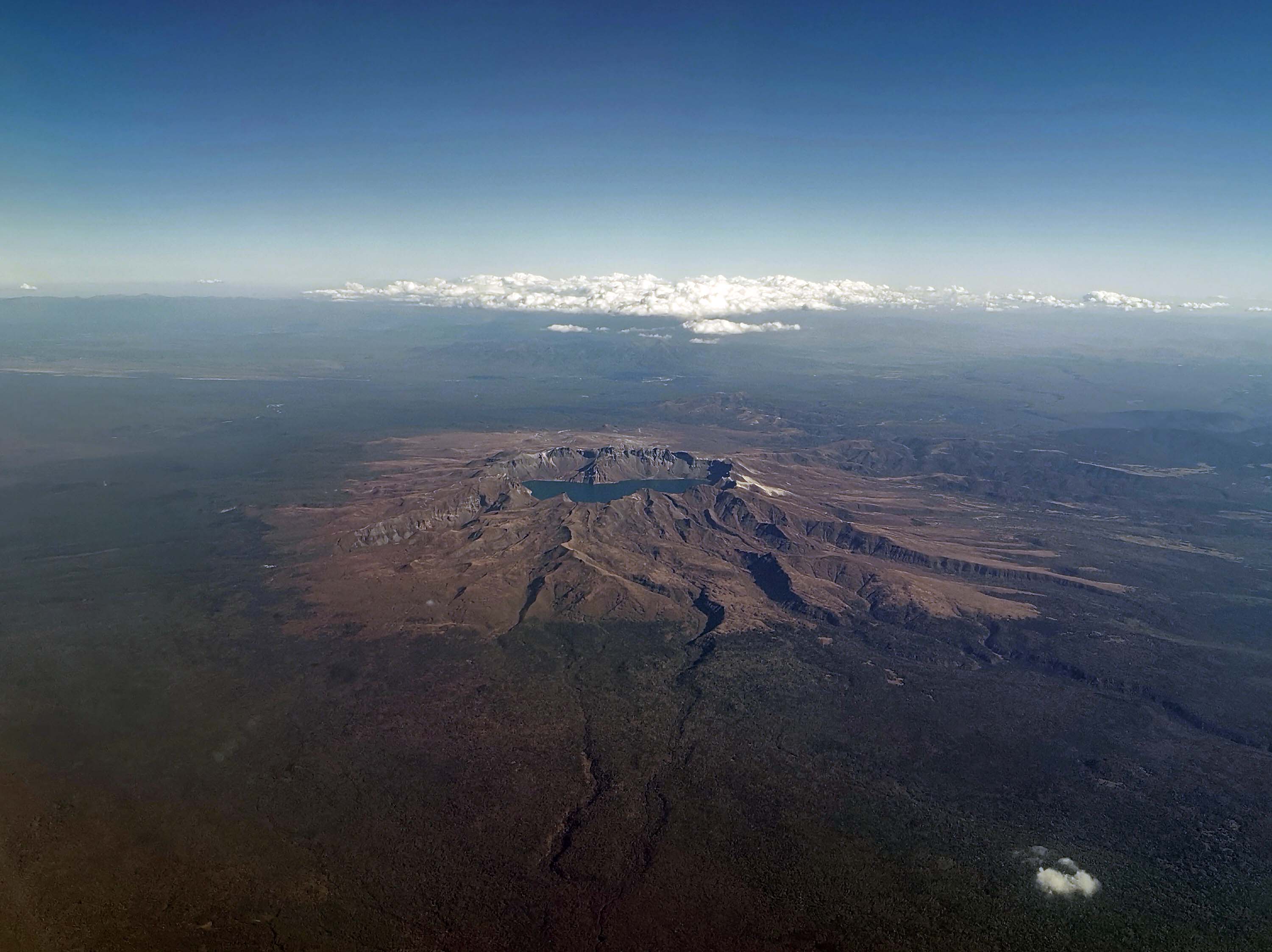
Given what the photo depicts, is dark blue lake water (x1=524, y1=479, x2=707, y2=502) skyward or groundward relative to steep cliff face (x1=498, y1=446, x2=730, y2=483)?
groundward

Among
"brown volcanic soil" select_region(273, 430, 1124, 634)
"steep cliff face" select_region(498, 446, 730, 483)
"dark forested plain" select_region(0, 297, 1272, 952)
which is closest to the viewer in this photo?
"dark forested plain" select_region(0, 297, 1272, 952)

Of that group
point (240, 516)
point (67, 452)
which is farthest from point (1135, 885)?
point (67, 452)

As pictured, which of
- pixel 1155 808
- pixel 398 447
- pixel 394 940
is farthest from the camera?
A: pixel 398 447

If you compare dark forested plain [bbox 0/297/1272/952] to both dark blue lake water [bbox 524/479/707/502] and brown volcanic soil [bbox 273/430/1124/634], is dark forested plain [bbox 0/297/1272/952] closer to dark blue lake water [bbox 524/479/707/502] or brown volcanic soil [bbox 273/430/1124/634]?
brown volcanic soil [bbox 273/430/1124/634]

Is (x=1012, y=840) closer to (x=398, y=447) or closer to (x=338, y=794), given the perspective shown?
(x=338, y=794)

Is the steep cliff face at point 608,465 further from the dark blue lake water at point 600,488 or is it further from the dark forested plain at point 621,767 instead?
the dark forested plain at point 621,767

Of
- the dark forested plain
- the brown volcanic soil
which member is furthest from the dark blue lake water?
the dark forested plain

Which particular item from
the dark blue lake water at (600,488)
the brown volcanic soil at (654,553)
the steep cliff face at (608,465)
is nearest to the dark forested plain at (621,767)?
the brown volcanic soil at (654,553)

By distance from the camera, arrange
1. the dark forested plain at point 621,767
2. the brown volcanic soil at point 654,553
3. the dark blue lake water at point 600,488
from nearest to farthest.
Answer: the dark forested plain at point 621,767 → the brown volcanic soil at point 654,553 → the dark blue lake water at point 600,488
